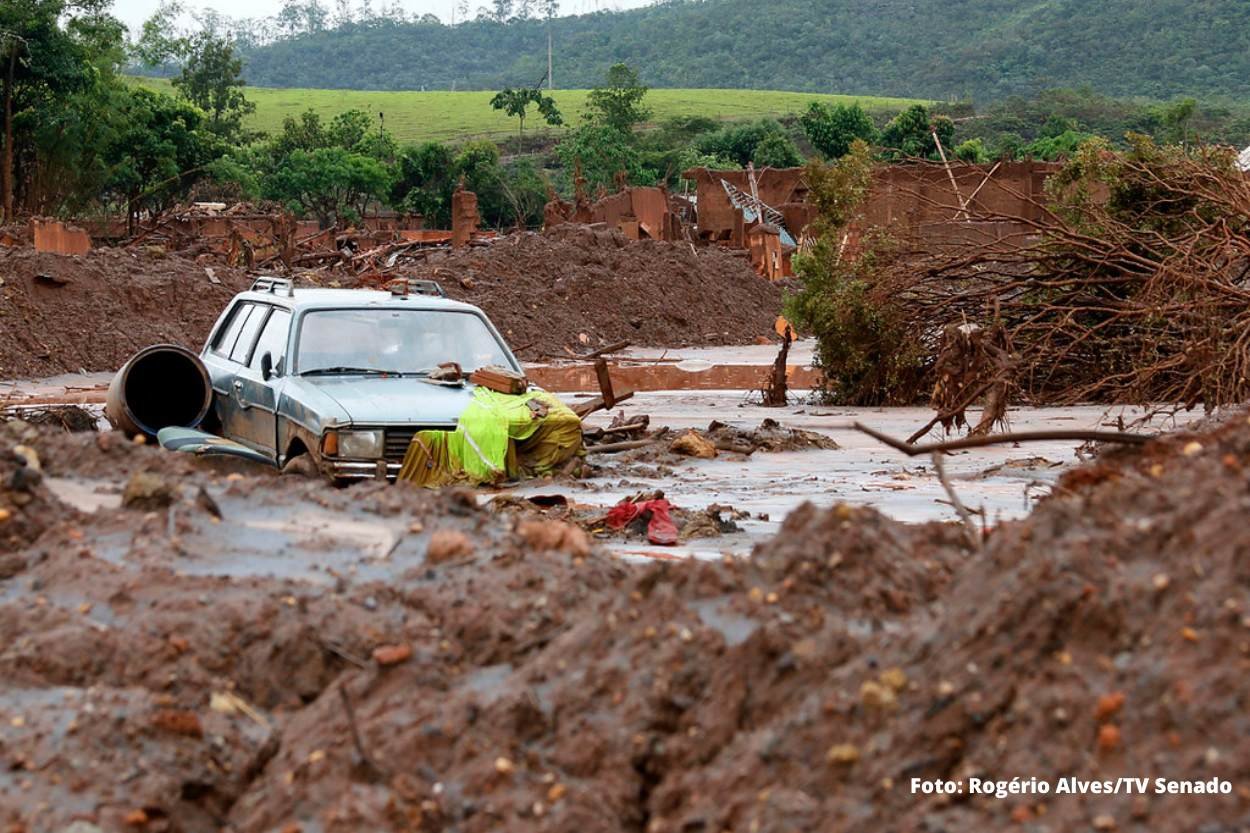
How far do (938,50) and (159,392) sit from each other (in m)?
164

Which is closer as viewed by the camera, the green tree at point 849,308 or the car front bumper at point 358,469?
the car front bumper at point 358,469

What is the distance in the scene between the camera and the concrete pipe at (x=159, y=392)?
1095cm

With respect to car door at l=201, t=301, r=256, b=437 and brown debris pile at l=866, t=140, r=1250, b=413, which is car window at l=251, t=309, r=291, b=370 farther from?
brown debris pile at l=866, t=140, r=1250, b=413

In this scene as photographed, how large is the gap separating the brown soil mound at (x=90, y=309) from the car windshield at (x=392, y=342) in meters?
14.9

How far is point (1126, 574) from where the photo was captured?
377 centimetres

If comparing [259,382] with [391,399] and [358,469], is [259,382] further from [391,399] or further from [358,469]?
[358,469]

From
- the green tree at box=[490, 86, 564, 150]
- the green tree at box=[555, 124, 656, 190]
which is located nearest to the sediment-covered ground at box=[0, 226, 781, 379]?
the green tree at box=[555, 124, 656, 190]

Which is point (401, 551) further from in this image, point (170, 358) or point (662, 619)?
point (170, 358)

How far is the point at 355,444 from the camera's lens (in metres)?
9.96

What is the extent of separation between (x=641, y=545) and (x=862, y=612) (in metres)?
4.61

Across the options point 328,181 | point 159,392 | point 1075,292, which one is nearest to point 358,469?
point 159,392

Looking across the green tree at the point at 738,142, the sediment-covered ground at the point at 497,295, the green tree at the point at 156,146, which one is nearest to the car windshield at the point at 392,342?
the sediment-covered ground at the point at 497,295

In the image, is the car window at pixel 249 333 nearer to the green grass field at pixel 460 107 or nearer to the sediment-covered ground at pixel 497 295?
the sediment-covered ground at pixel 497 295

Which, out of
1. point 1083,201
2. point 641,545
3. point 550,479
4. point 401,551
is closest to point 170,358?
point 550,479
